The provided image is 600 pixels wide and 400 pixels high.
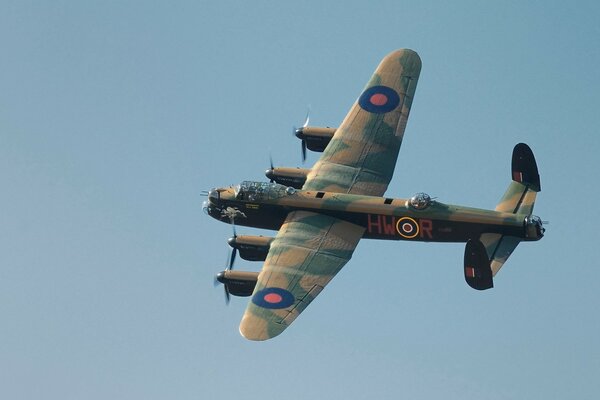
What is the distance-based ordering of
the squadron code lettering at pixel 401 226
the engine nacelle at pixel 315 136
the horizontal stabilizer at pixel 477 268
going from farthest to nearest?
the engine nacelle at pixel 315 136 → the squadron code lettering at pixel 401 226 → the horizontal stabilizer at pixel 477 268

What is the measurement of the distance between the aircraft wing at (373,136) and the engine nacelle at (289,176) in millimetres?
714

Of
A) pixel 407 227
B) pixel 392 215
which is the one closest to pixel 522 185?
pixel 407 227

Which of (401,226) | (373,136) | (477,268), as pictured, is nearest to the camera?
(477,268)

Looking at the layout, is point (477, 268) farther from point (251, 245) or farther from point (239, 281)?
point (251, 245)

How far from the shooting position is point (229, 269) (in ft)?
254

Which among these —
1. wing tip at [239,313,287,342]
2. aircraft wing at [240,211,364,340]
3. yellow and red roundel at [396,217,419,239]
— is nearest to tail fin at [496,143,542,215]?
yellow and red roundel at [396,217,419,239]

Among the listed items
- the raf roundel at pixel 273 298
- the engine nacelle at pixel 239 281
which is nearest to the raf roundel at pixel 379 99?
the engine nacelle at pixel 239 281

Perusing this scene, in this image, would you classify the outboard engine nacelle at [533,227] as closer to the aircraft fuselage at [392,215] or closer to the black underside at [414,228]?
the aircraft fuselage at [392,215]

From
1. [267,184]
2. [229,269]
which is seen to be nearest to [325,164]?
[267,184]

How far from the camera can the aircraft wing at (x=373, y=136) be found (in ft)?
269

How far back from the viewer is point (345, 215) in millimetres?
79312

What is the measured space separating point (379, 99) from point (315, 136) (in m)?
4.32

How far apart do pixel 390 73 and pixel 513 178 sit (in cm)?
1159

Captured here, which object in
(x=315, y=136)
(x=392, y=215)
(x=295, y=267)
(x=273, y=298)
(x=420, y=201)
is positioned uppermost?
(x=315, y=136)
